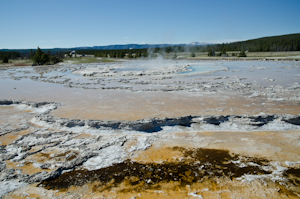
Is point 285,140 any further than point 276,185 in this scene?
Yes

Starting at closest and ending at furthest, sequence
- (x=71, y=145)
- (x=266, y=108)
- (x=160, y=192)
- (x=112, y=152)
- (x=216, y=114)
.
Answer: (x=160, y=192) → (x=112, y=152) → (x=71, y=145) → (x=216, y=114) → (x=266, y=108)

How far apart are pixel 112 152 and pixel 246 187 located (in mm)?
2344

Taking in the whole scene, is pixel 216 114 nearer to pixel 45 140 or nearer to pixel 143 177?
pixel 143 177

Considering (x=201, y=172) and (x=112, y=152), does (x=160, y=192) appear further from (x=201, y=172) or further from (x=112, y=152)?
(x=112, y=152)

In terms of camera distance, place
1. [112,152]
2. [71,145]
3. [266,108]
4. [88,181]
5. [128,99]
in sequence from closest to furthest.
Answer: [88,181], [112,152], [71,145], [266,108], [128,99]

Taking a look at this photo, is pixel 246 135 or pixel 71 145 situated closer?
pixel 71 145

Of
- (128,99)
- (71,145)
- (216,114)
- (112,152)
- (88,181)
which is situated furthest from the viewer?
(128,99)

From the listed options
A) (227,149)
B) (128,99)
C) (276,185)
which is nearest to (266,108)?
(227,149)

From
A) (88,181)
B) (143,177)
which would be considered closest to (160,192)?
(143,177)

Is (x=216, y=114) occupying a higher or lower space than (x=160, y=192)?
higher

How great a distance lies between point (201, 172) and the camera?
10.7 feet

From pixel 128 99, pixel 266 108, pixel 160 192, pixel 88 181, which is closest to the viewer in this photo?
pixel 160 192

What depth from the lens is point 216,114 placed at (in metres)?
5.58

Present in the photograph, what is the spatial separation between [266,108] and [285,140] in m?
2.14
